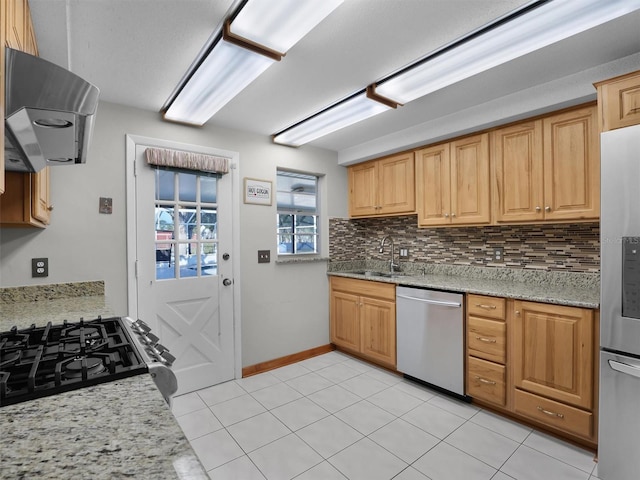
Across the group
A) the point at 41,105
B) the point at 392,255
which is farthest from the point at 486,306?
the point at 41,105

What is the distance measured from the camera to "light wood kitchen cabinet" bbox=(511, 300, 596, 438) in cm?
194

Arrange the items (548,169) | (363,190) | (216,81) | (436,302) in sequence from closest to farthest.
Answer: (216,81), (548,169), (436,302), (363,190)

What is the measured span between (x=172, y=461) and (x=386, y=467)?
170 cm

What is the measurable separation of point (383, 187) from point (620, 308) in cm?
230

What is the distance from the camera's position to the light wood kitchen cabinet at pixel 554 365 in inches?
76.5

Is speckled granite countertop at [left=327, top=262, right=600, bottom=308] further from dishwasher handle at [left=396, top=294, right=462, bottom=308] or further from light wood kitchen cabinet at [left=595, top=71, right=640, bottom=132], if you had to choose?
light wood kitchen cabinet at [left=595, top=71, right=640, bottom=132]

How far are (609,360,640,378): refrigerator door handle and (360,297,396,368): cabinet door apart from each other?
5.26 ft

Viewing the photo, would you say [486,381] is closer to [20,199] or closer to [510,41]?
[510,41]

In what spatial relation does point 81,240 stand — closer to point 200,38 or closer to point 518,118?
point 200,38

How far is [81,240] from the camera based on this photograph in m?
2.35

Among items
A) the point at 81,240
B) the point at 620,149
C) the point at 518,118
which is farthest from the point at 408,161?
the point at 81,240

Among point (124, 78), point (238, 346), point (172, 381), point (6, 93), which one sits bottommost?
point (238, 346)

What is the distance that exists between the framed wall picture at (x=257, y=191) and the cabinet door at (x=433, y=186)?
1507mm

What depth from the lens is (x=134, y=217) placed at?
2574 mm
